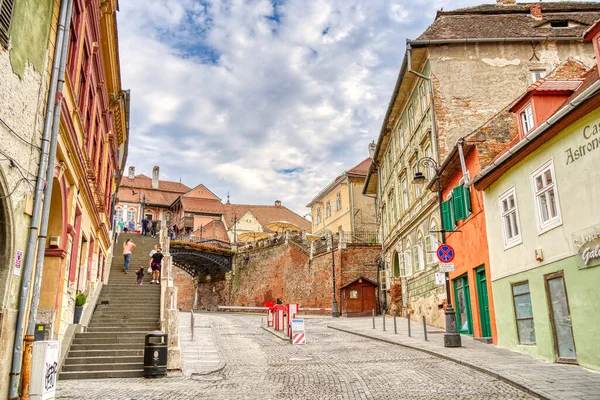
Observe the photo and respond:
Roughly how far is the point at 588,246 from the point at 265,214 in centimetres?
6563

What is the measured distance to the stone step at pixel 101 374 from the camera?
1152 cm

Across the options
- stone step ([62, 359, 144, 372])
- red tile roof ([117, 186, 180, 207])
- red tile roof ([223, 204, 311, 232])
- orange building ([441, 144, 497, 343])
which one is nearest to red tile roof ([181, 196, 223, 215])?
red tile roof ([223, 204, 311, 232])

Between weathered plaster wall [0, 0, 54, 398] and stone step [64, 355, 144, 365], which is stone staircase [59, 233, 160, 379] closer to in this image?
stone step [64, 355, 144, 365]

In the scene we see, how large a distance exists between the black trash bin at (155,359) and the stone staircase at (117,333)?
603 mm

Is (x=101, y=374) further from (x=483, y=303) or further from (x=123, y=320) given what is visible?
(x=483, y=303)

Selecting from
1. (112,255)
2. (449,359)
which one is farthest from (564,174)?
(112,255)

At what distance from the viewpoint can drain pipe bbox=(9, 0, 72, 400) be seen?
813 centimetres

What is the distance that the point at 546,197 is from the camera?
Answer: 11508 millimetres

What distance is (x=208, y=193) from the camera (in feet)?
244

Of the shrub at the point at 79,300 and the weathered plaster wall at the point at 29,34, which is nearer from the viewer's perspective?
the weathered plaster wall at the point at 29,34

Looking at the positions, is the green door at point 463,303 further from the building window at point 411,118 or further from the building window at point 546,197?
the building window at point 411,118

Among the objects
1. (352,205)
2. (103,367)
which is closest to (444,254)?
(103,367)

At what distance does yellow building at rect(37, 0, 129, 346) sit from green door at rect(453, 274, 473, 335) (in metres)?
12.5

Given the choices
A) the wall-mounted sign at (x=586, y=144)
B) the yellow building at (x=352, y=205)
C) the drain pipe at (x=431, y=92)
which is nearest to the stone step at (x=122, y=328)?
the wall-mounted sign at (x=586, y=144)
